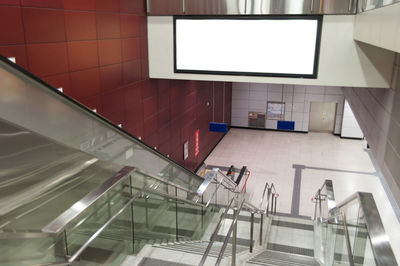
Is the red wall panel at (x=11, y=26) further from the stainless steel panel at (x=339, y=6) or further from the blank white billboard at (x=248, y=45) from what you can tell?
the stainless steel panel at (x=339, y=6)

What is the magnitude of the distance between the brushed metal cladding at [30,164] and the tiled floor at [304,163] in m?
6.15

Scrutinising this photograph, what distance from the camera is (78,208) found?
6.09ft

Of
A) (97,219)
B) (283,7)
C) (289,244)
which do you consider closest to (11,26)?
→ (97,219)

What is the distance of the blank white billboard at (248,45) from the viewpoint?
Result: 5.97 meters

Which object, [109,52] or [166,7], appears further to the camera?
[166,7]

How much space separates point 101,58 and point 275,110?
1161 centimetres

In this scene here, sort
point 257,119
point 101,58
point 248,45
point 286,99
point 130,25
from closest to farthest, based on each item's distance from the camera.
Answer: point 101,58
point 130,25
point 248,45
point 286,99
point 257,119

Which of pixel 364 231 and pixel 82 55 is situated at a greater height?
pixel 82 55

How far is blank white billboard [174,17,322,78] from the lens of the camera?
5.97m

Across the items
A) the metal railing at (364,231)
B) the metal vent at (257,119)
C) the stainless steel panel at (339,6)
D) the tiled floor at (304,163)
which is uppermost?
the stainless steel panel at (339,6)

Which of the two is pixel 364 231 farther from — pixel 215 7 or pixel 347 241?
pixel 215 7

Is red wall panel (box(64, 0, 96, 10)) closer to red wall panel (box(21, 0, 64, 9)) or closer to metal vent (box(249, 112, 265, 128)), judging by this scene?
red wall panel (box(21, 0, 64, 9))

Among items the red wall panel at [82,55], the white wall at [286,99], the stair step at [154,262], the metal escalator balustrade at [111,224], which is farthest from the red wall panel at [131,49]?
the white wall at [286,99]

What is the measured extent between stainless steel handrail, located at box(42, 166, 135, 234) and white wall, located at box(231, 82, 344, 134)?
1375cm
